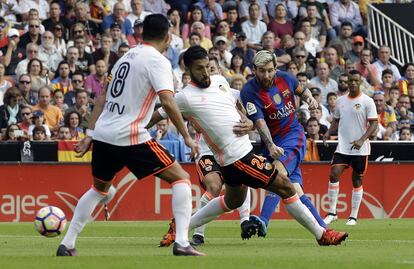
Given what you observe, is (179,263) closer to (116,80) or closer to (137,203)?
(116,80)

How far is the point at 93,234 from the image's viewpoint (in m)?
17.1

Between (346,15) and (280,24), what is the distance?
247 cm

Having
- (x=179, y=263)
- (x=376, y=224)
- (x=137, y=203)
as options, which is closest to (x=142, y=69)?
(x=179, y=263)

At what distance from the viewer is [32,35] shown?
25.9 meters

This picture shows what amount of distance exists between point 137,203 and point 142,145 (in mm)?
10713

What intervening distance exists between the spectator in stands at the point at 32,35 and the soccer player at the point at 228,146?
1251 centimetres

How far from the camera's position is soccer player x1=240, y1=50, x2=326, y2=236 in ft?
49.8

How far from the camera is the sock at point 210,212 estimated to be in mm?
13961

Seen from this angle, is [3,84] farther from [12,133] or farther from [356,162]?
[356,162]

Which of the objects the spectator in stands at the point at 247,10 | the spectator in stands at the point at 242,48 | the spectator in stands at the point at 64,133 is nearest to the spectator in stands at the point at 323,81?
the spectator in stands at the point at 242,48

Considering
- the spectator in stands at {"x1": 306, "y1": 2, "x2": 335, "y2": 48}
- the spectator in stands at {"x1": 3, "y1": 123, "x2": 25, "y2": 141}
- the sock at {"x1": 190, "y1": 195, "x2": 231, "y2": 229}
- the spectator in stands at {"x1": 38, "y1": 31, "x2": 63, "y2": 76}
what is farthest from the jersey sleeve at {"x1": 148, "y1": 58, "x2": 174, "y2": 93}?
the spectator in stands at {"x1": 306, "y1": 2, "x2": 335, "y2": 48}

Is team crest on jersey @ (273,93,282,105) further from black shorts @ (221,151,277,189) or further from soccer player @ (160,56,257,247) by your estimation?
black shorts @ (221,151,277,189)

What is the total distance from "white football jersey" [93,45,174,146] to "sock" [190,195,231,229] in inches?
92.7

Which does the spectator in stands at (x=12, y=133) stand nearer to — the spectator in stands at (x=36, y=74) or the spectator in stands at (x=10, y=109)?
the spectator in stands at (x=10, y=109)
